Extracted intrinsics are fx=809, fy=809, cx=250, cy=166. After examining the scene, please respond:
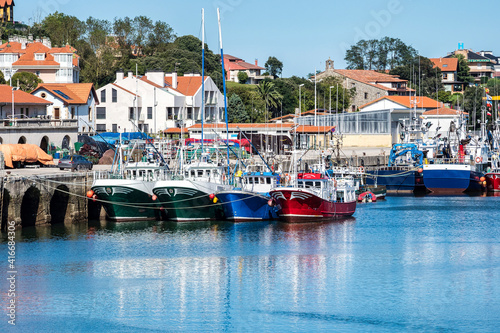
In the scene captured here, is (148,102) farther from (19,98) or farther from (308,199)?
(308,199)

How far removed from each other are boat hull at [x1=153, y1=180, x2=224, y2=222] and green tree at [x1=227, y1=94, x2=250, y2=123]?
2349 inches

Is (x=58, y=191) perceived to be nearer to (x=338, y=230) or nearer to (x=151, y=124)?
(x=338, y=230)

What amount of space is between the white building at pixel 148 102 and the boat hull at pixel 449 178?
29.0 m

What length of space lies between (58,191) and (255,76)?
390 feet

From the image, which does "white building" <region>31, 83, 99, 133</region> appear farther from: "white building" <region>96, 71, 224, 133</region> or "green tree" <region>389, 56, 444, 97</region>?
"green tree" <region>389, 56, 444, 97</region>

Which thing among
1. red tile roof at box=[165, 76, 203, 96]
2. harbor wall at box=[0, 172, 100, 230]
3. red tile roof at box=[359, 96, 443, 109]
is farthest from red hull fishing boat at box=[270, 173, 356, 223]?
red tile roof at box=[359, 96, 443, 109]

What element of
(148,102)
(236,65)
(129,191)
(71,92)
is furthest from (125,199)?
(236,65)

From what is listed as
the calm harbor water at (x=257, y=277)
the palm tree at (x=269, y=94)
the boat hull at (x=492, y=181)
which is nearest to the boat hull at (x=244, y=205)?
the calm harbor water at (x=257, y=277)

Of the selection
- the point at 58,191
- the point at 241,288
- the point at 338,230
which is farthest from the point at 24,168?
the point at 241,288

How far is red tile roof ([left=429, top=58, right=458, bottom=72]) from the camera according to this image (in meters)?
179

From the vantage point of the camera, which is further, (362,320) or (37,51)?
(37,51)

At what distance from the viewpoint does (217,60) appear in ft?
456

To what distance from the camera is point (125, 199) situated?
54.8 m

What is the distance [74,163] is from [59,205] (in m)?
7.11
